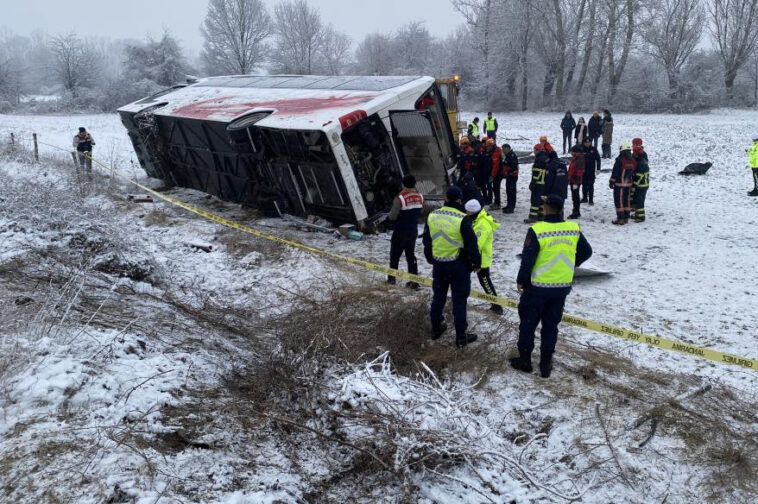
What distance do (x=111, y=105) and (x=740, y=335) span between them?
4110 cm

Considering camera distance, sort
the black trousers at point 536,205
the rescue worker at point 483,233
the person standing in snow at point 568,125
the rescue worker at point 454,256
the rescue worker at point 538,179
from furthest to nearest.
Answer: the person standing in snow at point 568,125
the black trousers at point 536,205
the rescue worker at point 538,179
the rescue worker at point 483,233
the rescue worker at point 454,256

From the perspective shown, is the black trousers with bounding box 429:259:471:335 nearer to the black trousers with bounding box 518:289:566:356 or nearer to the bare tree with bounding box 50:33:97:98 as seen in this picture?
the black trousers with bounding box 518:289:566:356

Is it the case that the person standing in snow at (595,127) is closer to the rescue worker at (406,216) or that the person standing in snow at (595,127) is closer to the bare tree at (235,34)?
the rescue worker at (406,216)

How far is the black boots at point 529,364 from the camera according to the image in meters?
4.71

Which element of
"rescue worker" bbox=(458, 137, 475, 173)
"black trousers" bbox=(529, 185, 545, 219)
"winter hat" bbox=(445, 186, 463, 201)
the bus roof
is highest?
the bus roof

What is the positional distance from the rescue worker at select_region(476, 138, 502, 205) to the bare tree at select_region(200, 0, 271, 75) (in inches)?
1535

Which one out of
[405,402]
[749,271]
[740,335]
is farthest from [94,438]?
[749,271]

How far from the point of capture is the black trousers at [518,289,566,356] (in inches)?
180

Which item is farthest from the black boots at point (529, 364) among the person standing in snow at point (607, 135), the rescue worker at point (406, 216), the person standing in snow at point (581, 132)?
the person standing in snow at point (607, 135)

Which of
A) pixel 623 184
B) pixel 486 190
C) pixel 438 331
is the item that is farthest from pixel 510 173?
pixel 438 331

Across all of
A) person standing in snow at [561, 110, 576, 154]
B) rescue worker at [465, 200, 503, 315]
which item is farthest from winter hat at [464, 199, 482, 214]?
person standing in snow at [561, 110, 576, 154]

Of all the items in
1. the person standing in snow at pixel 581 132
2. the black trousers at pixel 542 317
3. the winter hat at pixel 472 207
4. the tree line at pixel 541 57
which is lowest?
the black trousers at pixel 542 317

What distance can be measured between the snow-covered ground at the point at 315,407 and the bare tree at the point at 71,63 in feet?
136

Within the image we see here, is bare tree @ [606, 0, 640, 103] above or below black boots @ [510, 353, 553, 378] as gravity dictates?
above
